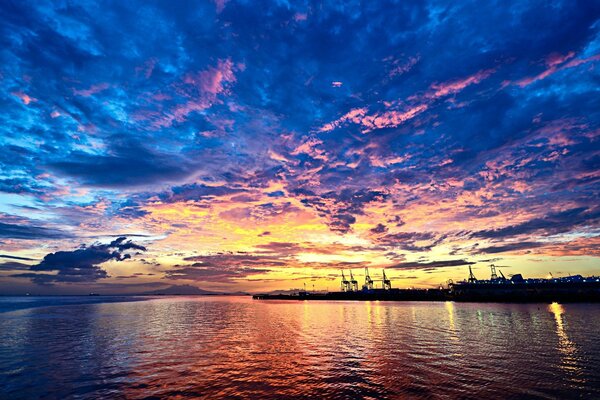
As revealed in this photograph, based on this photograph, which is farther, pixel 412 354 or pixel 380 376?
pixel 412 354

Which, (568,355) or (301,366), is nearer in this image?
(301,366)

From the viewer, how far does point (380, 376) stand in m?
27.9

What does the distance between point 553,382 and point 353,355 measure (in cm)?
1903

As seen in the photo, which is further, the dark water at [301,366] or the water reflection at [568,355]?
the water reflection at [568,355]

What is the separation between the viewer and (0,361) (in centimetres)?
3288

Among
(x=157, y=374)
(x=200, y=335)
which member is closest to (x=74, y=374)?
(x=157, y=374)

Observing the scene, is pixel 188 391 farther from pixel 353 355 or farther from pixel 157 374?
pixel 353 355

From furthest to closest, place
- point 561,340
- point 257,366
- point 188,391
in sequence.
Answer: point 561,340 → point 257,366 → point 188,391

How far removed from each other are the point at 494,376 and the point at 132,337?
50.1 m

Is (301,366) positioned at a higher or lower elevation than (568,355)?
lower

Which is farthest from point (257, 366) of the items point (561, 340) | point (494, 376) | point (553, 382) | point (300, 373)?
point (561, 340)

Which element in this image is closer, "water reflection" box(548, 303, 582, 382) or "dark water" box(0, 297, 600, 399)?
"dark water" box(0, 297, 600, 399)

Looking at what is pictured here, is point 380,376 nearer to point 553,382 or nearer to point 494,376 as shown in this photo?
point 494,376

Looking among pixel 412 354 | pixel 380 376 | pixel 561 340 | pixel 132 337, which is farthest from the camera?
pixel 132 337
